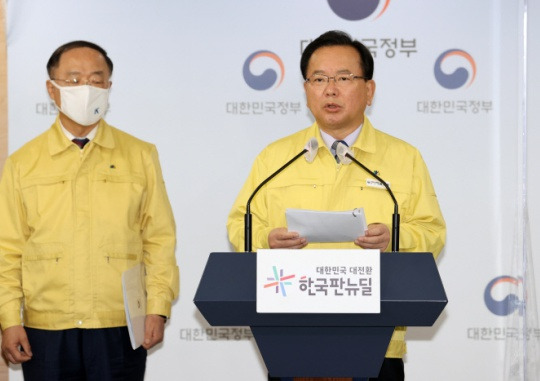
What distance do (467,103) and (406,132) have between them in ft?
0.97

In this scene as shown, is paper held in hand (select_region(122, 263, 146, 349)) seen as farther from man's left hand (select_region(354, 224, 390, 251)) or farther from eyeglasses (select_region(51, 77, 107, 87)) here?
man's left hand (select_region(354, 224, 390, 251))

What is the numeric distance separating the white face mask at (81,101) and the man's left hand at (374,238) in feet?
4.30

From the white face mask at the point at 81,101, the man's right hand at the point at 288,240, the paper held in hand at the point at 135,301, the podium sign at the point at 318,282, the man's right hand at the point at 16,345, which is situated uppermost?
the white face mask at the point at 81,101

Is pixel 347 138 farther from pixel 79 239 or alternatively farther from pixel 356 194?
pixel 79 239

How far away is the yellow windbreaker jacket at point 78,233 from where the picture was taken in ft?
9.50

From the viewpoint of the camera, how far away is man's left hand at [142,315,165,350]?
2980 millimetres

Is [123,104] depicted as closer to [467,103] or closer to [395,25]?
[395,25]

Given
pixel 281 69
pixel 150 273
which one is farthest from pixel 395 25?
pixel 150 273

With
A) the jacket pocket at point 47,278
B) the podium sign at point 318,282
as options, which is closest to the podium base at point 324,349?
the podium sign at point 318,282

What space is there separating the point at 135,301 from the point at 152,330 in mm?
123

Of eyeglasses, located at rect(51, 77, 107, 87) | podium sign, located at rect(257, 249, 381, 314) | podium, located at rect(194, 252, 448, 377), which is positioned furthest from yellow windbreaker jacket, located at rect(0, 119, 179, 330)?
podium sign, located at rect(257, 249, 381, 314)

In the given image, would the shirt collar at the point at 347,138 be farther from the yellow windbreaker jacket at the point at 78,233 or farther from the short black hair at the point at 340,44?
the yellow windbreaker jacket at the point at 78,233

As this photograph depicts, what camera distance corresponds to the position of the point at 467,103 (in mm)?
3641

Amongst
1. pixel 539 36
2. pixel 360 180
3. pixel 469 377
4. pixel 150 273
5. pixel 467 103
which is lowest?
pixel 469 377
